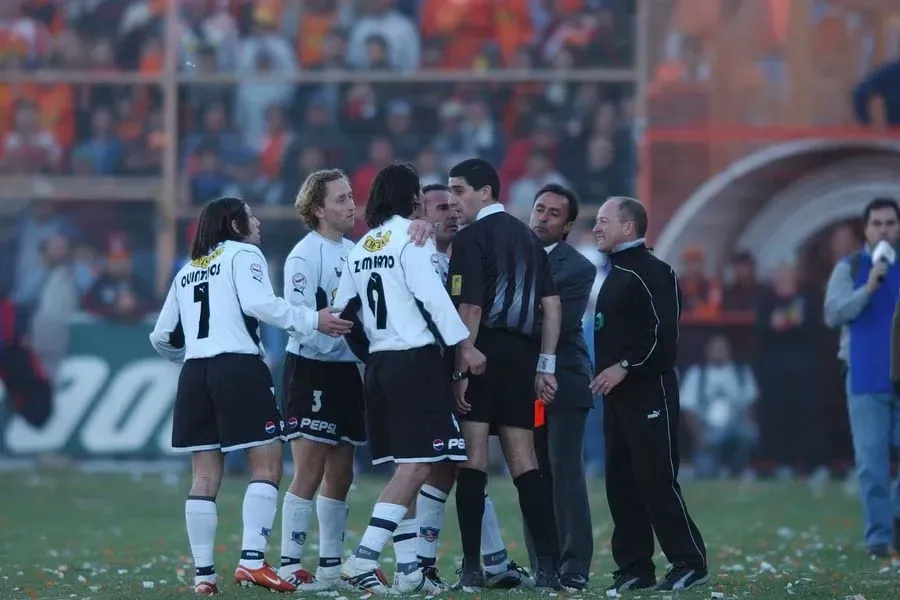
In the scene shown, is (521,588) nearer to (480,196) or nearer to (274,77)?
(480,196)

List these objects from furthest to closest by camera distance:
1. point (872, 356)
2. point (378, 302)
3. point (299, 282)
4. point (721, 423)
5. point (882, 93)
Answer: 1. point (882, 93)
2. point (721, 423)
3. point (872, 356)
4. point (299, 282)
5. point (378, 302)

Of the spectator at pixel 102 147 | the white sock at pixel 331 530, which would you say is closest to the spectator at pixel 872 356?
the white sock at pixel 331 530

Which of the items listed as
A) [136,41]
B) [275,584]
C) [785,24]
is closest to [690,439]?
[785,24]

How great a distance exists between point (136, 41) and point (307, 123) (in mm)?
2859

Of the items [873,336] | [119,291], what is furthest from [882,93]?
[119,291]

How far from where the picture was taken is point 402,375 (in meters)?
8.26

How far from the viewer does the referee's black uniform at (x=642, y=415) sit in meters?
8.48

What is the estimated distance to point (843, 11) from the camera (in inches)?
787

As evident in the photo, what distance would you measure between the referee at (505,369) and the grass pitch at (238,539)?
0.48 m

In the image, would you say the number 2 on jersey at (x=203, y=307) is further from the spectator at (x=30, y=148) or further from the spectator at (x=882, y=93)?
the spectator at (x=30, y=148)

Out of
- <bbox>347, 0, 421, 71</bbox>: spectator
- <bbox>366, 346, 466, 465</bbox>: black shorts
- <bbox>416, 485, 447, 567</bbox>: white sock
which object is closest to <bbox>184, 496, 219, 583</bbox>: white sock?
<bbox>366, 346, 466, 465</bbox>: black shorts

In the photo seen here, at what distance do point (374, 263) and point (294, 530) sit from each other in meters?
1.62

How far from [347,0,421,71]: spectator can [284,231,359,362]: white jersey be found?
42.2 ft

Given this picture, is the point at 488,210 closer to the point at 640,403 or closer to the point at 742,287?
the point at 640,403
